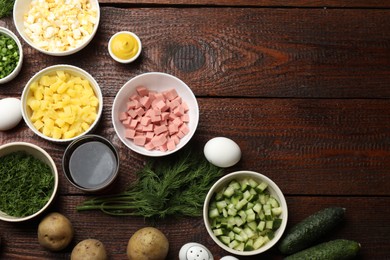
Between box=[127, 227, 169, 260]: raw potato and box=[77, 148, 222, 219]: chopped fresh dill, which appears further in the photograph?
box=[77, 148, 222, 219]: chopped fresh dill

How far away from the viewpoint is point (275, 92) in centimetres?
193

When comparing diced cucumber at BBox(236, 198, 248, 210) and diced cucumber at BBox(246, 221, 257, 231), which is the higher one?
diced cucumber at BBox(236, 198, 248, 210)

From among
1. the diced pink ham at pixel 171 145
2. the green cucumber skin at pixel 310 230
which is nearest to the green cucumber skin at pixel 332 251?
the green cucumber skin at pixel 310 230

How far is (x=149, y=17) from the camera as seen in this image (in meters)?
1.94

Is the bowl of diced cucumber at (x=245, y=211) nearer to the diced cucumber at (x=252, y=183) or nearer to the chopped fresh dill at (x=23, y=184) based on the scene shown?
the diced cucumber at (x=252, y=183)

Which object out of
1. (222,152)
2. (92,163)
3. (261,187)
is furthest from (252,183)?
(92,163)

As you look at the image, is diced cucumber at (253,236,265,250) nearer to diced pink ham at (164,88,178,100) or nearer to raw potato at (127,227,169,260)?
raw potato at (127,227,169,260)

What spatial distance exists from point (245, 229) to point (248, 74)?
508 mm

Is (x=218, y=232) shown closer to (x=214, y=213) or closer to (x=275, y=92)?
(x=214, y=213)

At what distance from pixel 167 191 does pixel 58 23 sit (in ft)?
2.15

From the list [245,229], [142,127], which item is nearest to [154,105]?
[142,127]

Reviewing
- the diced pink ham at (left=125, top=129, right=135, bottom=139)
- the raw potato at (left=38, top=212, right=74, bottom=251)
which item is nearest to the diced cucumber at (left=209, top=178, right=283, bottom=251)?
the diced pink ham at (left=125, top=129, right=135, bottom=139)

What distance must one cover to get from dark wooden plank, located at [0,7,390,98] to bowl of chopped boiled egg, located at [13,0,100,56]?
0.15ft

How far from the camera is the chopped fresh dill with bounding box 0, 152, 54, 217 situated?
5.76 feet
